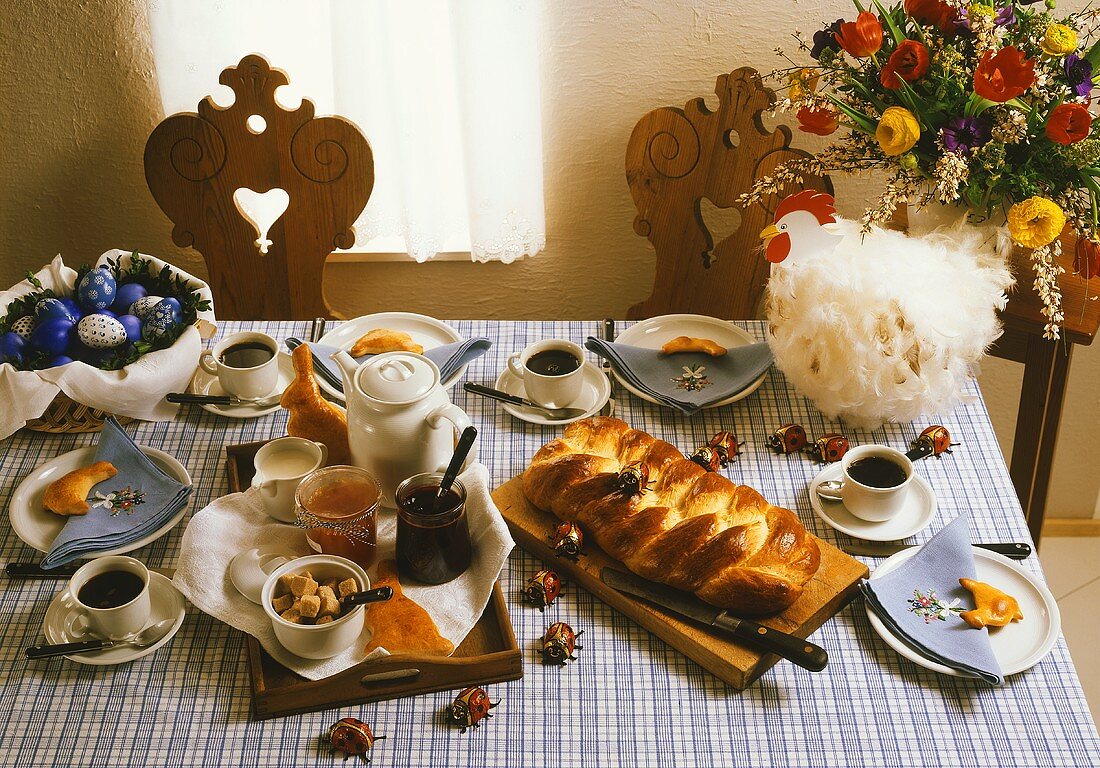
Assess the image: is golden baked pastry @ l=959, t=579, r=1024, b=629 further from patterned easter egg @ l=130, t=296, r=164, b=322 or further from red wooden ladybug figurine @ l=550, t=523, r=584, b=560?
patterned easter egg @ l=130, t=296, r=164, b=322

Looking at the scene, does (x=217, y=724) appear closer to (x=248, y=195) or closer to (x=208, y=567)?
(x=208, y=567)

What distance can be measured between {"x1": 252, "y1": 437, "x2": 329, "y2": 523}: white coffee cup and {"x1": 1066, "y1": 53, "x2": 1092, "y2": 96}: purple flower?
1.28 m

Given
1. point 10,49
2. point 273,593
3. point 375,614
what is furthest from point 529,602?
point 10,49

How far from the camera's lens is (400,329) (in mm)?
1954

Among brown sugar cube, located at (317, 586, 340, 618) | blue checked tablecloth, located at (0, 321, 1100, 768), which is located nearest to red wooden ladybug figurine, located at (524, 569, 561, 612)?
blue checked tablecloth, located at (0, 321, 1100, 768)

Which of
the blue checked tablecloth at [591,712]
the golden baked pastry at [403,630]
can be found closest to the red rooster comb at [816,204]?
the blue checked tablecloth at [591,712]

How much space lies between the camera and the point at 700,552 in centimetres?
128

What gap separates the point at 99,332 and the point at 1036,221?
59.1 inches

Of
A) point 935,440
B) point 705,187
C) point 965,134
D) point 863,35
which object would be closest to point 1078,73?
point 965,134

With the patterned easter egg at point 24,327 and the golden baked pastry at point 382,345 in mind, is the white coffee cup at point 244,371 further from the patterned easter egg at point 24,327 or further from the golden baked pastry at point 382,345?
the patterned easter egg at point 24,327

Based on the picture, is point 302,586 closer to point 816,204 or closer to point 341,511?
point 341,511

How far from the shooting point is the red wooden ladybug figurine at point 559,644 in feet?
4.07

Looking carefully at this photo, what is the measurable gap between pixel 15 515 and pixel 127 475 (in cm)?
16

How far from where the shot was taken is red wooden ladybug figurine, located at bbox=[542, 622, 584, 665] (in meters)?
1.24
